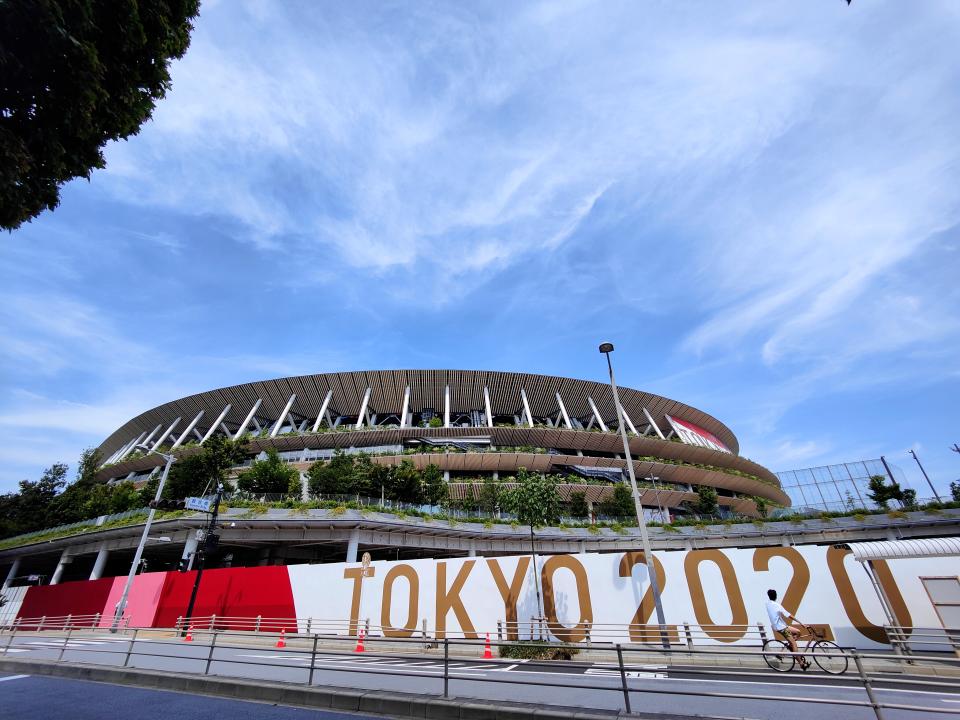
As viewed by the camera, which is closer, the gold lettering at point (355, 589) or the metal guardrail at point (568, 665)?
the metal guardrail at point (568, 665)

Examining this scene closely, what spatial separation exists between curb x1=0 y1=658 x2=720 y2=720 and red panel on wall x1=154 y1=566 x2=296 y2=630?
1124cm

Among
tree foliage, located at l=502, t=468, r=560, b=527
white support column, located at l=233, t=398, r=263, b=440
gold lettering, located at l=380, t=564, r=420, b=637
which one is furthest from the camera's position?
white support column, located at l=233, t=398, r=263, b=440

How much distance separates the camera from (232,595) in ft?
72.7

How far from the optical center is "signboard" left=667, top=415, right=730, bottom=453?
52.2 meters

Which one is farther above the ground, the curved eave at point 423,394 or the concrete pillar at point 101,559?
the curved eave at point 423,394

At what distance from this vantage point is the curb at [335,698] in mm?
5621

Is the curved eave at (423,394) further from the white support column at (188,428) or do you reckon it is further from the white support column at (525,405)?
the white support column at (188,428)

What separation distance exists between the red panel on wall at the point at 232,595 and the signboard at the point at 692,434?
42745 millimetres

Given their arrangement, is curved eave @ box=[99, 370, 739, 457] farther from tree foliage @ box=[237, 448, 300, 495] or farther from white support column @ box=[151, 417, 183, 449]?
tree foliage @ box=[237, 448, 300, 495]

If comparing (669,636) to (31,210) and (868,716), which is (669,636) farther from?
(31,210)

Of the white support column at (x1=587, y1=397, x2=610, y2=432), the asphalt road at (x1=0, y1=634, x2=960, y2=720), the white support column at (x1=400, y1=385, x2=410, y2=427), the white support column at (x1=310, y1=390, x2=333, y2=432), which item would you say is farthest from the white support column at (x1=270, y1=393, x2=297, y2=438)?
the asphalt road at (x1=0, y1=634, x2=960, y2=720)

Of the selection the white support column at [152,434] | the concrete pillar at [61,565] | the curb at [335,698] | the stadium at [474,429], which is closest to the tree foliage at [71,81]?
the curb at [335,698]

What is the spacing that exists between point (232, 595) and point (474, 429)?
2648cm

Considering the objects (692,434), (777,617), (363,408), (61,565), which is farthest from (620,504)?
(61,565)
